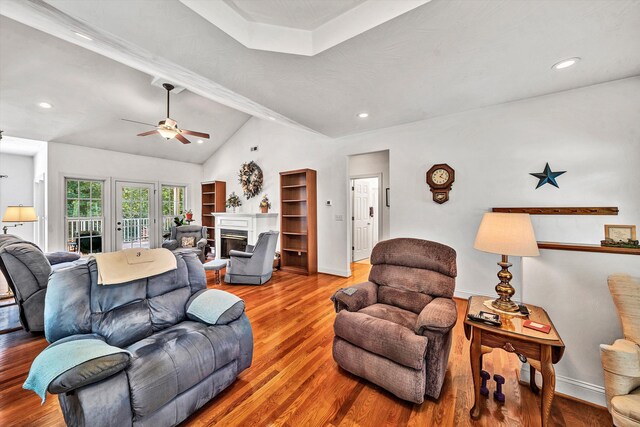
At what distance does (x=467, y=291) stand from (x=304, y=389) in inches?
109

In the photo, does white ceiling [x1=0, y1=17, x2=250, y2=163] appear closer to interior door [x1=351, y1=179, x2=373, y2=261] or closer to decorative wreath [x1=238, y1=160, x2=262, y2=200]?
decorative wreath [x1=238, y1=160, x2=262, y2=200]

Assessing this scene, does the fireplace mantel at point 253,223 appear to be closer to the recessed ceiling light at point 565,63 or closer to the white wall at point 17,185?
the recessed ceiling light at point 565,63

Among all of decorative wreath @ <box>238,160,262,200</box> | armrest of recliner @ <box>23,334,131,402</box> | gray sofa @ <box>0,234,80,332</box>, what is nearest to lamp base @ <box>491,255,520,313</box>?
armrest of recliner @ <box>23,334,131,402</box>

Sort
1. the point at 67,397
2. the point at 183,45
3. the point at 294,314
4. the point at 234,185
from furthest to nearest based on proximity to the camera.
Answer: the point at 234,185
the point at 294,314
the point at 183,45
the point at 67,397

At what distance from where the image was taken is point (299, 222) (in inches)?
210

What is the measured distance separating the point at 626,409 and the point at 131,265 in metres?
2.90

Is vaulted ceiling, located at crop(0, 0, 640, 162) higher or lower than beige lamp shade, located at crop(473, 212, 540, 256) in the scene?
higher

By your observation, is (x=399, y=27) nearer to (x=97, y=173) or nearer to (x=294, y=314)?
(x=294, y=314)

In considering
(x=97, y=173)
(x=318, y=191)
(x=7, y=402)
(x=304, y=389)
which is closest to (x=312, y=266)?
(x=318, y=191)

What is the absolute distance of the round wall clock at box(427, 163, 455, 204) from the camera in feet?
11.3

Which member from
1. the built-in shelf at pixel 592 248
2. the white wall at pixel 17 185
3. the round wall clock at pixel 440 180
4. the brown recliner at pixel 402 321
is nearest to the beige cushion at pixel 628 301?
the built-in shelf at pixel 592 248

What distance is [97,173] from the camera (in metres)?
5.36

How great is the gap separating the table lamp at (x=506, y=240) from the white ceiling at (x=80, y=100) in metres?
5.11

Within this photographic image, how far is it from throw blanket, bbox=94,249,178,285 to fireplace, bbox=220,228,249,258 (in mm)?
3633
